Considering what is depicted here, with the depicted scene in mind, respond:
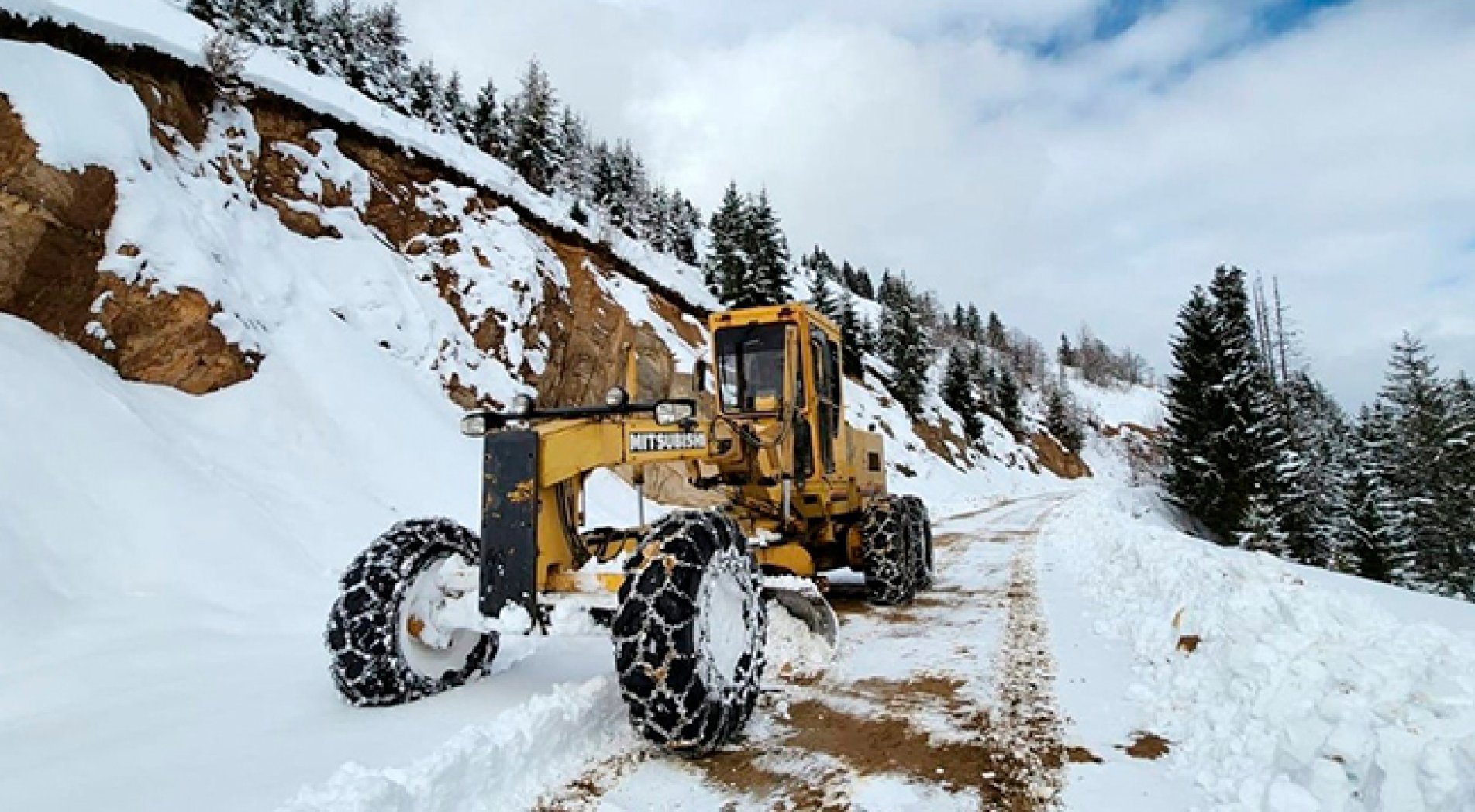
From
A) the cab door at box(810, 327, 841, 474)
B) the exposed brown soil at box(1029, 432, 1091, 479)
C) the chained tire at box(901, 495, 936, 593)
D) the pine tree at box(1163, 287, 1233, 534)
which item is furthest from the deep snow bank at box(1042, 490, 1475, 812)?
the exposed brown soil at box(1029, 432, 1091, 479)

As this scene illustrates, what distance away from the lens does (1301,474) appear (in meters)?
26.6

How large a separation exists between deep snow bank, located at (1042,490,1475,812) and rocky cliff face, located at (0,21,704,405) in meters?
10.7

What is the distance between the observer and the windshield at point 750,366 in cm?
784

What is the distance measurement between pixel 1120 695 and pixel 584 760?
327 centimetres

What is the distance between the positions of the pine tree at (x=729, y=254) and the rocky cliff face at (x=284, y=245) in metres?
13.4

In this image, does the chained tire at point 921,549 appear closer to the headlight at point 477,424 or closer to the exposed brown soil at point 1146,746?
the exposed brown soil at point 1146,746

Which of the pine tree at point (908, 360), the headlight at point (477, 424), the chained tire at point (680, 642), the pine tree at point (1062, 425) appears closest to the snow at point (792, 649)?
the chained tire at point (680, 642)

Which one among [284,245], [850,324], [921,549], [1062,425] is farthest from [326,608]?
[1062,425]

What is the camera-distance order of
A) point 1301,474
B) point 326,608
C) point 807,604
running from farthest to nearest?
point 1301,474
point 326,608
point 807,604

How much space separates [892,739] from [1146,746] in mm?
1260

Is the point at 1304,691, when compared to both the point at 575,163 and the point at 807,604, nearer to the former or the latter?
the point at 807,604

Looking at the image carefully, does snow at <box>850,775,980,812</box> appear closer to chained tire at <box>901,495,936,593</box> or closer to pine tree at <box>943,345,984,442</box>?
chained tire at <box>901,495,936,593</box>

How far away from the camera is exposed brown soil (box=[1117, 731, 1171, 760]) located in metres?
3.85

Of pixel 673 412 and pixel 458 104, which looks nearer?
pixel 673 412
